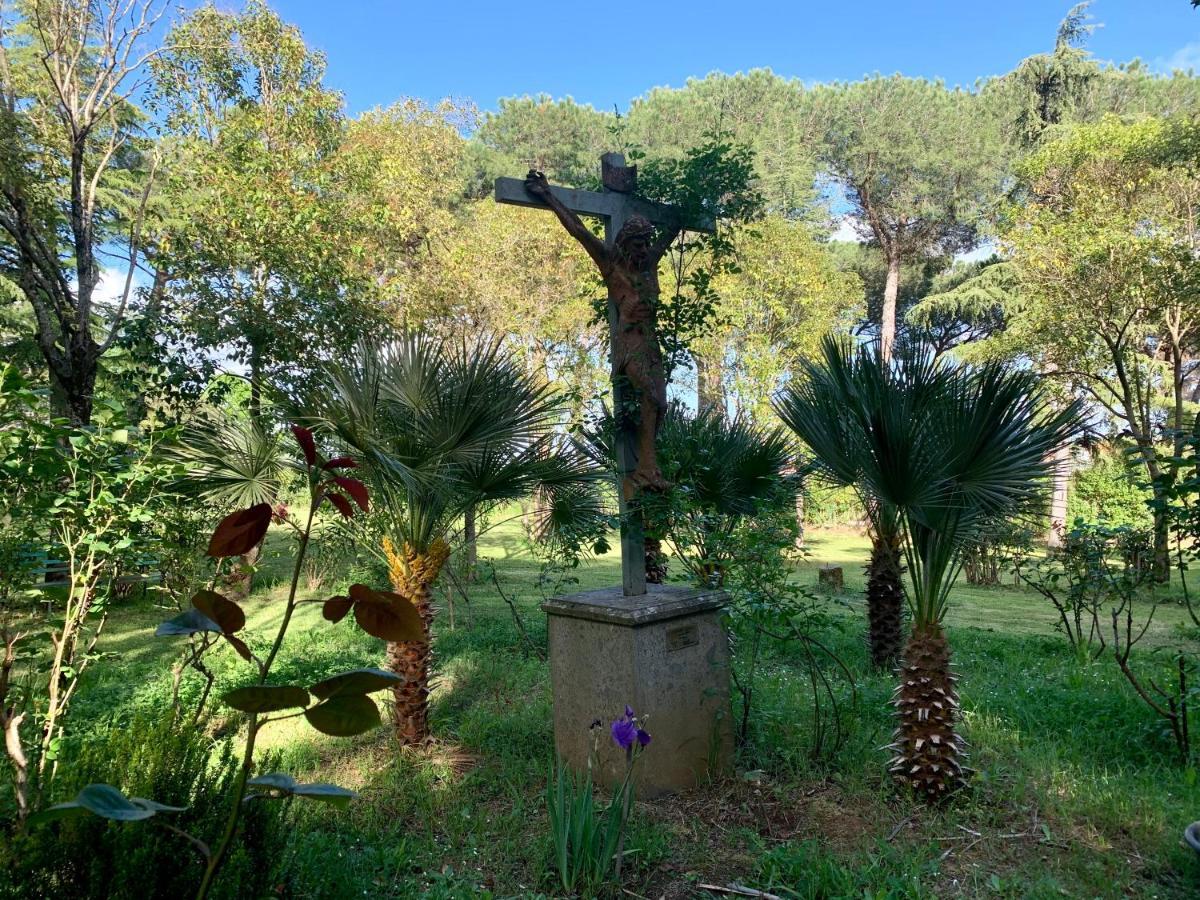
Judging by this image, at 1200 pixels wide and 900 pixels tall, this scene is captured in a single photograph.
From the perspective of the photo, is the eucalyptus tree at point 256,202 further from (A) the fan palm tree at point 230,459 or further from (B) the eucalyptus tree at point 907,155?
(B) the eucalyptus tree at point 907,155

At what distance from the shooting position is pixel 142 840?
69.3 inches

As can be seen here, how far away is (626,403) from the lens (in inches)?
159

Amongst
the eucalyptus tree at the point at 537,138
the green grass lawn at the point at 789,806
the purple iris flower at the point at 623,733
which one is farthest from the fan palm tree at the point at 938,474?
the eucalyptus tree at the point at 537,138

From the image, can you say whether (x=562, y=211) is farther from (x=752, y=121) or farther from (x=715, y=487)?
(x=752, y=121)

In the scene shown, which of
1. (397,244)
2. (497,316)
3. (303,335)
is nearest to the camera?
(303,335)

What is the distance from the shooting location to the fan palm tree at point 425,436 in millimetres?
4500

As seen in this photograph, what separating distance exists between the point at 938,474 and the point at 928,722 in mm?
1150

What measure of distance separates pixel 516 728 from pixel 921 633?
2.51 m

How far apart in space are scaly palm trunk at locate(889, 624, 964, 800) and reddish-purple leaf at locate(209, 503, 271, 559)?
3282mm

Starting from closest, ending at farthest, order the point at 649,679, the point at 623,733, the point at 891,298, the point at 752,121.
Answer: the point at 623,733 < the point at 649,679 < the point at 752,121 < the point at 891,298

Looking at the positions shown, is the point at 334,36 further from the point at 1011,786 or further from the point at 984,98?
the point at 984,98

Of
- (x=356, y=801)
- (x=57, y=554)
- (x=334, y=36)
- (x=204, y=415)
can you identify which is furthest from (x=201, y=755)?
(x=334, y=36)

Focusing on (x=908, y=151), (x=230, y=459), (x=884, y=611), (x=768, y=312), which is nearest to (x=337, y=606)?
(x=230, y=459)

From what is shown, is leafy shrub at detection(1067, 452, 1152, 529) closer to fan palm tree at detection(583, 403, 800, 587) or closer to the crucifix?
fan palm tree at detection(583, 403, 800, 587)
